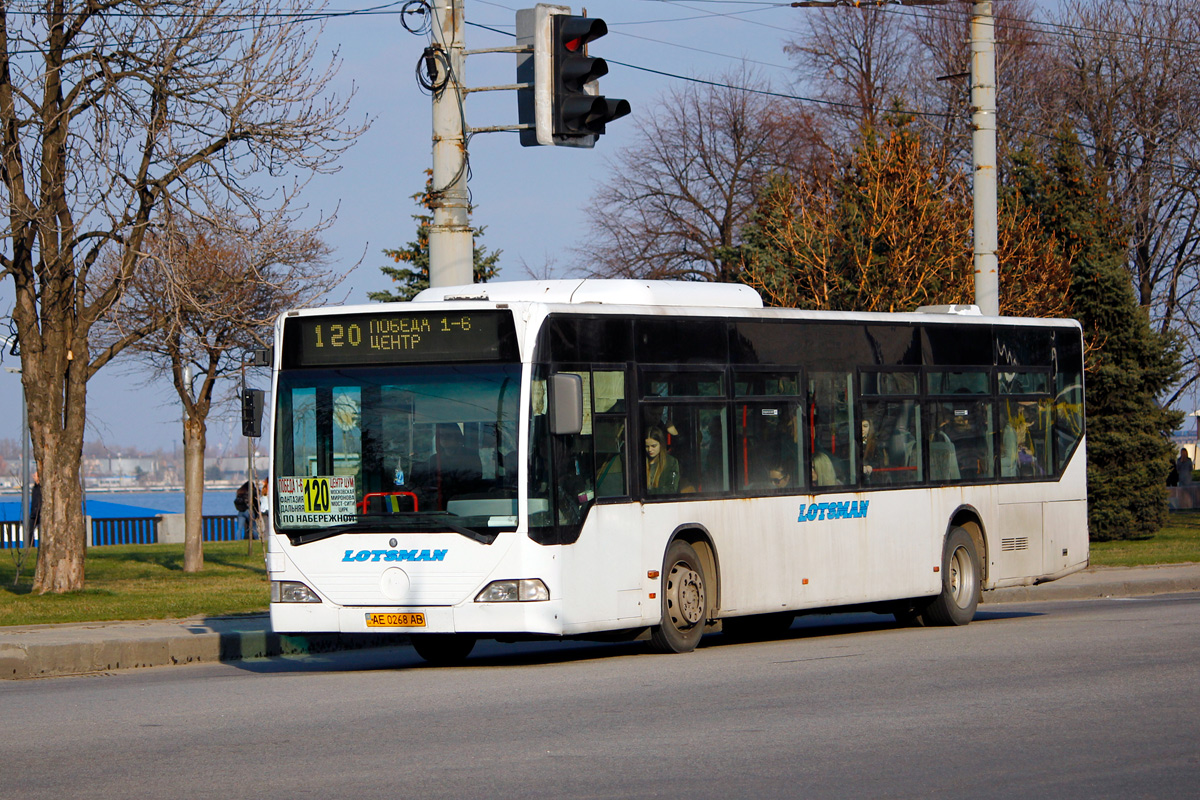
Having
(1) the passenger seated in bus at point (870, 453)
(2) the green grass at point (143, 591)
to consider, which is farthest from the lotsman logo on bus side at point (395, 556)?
(2) the green grass at point (143, 591)

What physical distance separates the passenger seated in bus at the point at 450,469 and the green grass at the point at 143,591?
6.30 metres

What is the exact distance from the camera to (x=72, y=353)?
69.5 feet

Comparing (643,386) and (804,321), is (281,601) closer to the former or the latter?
(643,386)

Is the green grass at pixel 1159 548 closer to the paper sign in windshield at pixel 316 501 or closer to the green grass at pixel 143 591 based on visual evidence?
the green grass at pixel 143 591

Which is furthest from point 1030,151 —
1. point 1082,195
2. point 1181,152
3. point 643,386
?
point 643,386

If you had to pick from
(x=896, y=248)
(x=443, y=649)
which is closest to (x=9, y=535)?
(x=896, y=248)

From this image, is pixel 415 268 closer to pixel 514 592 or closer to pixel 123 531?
pixel 123 531

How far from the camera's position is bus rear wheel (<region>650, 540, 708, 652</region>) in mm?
13453

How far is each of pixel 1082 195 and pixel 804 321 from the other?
23.4 metres

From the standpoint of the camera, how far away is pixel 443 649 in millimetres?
13930

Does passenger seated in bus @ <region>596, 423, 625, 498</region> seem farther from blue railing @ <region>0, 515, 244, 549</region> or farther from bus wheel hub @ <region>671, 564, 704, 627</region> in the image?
blue railing @ <region>0, 515, 244, 549</region>

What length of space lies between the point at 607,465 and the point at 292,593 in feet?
8.83

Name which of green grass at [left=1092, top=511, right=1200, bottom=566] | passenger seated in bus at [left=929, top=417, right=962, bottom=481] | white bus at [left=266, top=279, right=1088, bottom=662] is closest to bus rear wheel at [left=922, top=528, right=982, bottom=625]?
white bus at [left=266, top=279, right=1088, bottom=662]

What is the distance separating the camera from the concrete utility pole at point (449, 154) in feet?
53.4
